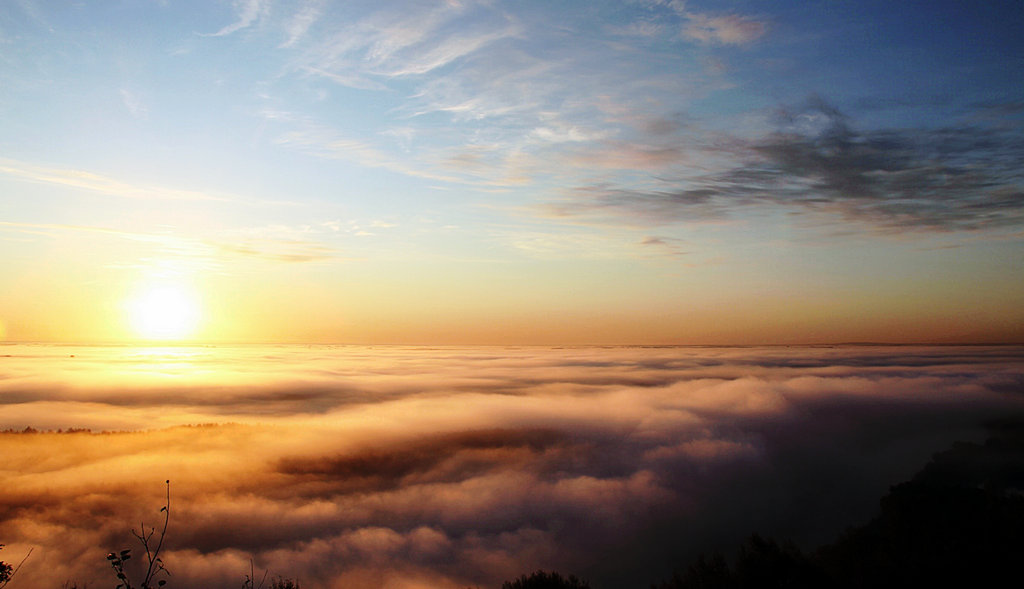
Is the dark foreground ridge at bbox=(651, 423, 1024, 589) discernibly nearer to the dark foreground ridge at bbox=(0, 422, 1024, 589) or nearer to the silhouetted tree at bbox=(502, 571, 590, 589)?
the dark foreground ridge at bbox=(0, 422, 1024, 589)

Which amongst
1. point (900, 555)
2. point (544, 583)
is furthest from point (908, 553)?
point (544, 583)

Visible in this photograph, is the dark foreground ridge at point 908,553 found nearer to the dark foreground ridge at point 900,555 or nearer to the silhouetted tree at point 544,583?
the dark foreground ridge at point 900,555

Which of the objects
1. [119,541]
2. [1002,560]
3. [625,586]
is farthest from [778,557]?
[119,541]

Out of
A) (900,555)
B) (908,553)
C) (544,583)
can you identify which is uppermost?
(544,583)

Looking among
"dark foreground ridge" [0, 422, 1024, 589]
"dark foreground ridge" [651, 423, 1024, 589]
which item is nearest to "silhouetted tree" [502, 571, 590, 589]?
"dark foreground ridge" [0, 422, 1024, 589]

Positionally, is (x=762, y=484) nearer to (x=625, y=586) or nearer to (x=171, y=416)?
(x=625, y=586)

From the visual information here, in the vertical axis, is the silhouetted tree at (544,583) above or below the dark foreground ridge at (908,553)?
above

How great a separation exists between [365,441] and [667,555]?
63625 mm

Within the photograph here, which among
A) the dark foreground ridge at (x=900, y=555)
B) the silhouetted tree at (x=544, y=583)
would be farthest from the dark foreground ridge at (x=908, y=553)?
the silhouetted tree at (x=544, y=583)

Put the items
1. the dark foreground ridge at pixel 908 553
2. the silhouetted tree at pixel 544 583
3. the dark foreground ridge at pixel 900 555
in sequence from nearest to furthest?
the silhouetted tree at pixel 544 583 → the dark foreground ridge at pixel 900 555 → the dark foreground ridge at pixel 908 553

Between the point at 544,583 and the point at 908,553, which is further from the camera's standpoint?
the point at 908,553

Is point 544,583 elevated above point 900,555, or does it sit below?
above

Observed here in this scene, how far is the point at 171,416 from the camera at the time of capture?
422ft

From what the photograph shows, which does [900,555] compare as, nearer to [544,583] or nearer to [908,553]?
[908,553]
